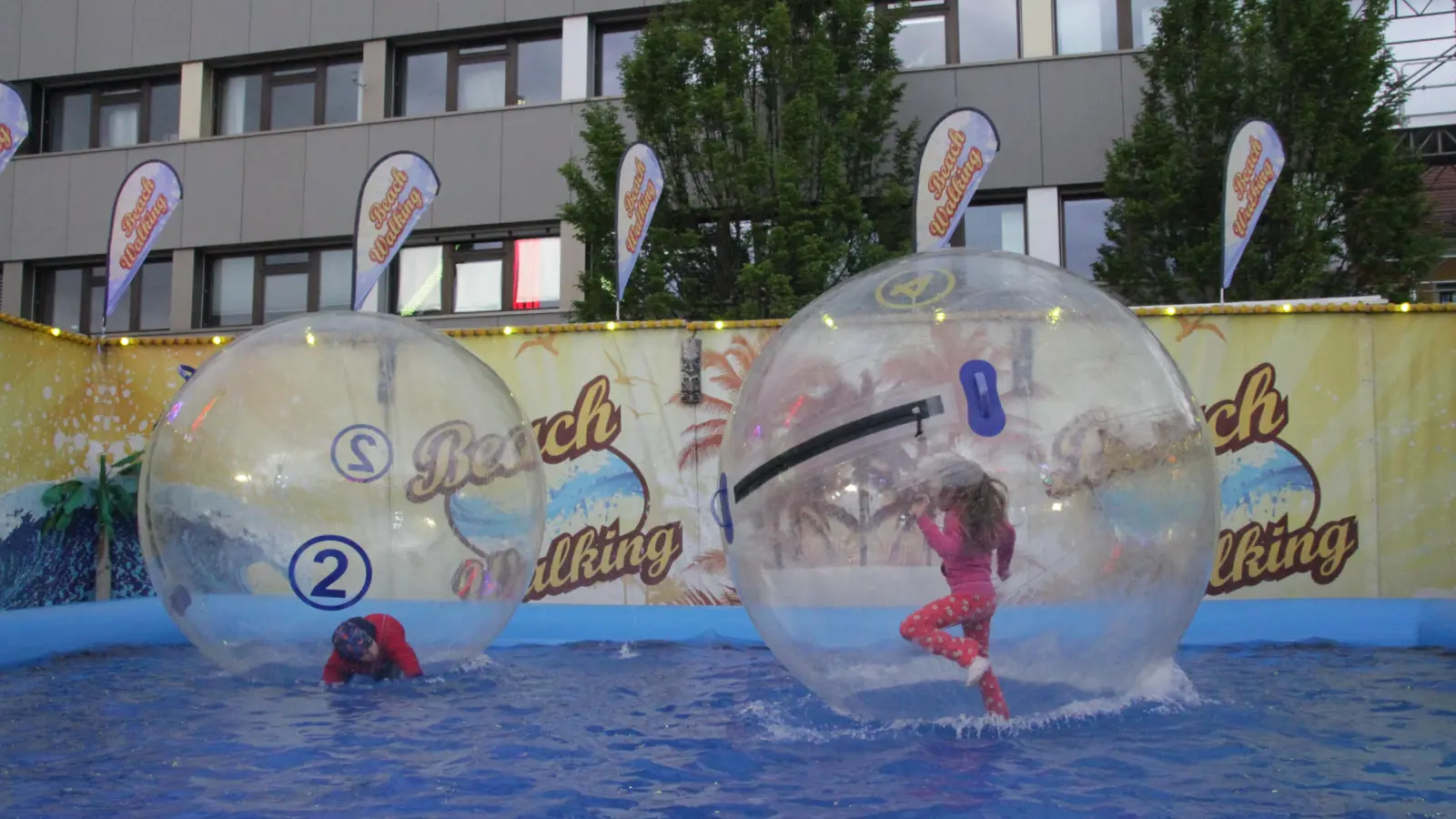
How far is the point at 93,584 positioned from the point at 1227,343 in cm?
933

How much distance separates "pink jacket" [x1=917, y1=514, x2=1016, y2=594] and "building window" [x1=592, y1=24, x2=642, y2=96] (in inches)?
572

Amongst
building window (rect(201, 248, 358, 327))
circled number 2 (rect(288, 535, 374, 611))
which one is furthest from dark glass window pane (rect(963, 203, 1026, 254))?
circled number 2 (rect(288, 535, 374, 611))

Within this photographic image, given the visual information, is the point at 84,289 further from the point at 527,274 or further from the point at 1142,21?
the point at 1142,21

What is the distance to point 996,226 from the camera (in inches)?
653

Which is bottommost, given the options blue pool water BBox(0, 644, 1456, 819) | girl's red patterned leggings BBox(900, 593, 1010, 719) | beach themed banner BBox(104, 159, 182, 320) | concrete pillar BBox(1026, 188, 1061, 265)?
blue pool water BBox(0, 644, 1456, 819)

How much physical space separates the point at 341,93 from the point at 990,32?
9.72 m

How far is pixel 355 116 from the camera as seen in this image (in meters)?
18.5

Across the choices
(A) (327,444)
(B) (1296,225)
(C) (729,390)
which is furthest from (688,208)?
(A) (327,444)

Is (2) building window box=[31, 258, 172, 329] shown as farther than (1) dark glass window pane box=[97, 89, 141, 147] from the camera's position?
No

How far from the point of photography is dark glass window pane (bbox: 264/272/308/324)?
727 inches

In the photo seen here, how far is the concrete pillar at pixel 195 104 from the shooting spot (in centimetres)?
1886

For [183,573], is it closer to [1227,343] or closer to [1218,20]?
[1227,343]

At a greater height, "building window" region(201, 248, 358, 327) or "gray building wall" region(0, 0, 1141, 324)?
"gray building wall" region(0, 0, 1141, 324)

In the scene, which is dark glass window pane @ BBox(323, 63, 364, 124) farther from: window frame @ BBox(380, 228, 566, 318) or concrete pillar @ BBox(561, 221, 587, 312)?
concrete pillar @ BBox(561, 221, 587, 312)
